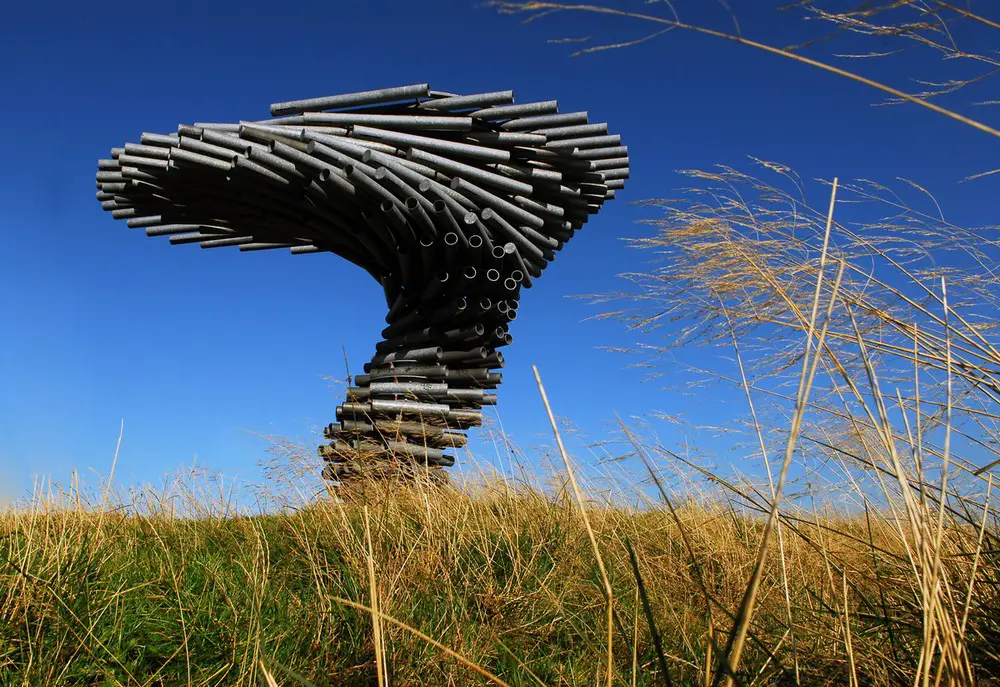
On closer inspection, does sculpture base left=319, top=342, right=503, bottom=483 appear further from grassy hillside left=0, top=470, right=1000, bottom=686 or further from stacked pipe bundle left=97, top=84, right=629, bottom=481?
grassy hillside left=0, top=470, right=1000, bottom=686

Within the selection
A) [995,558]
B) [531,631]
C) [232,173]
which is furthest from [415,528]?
[232,173]

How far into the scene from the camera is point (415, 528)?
10.0 feet

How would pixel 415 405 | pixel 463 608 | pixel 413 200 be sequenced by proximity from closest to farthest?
pixel 463 608 → pixel 413 200 → pixel 415 405

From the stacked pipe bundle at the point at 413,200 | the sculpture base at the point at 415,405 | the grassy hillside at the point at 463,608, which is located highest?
the stacked pipe bundle at the point at 413,200

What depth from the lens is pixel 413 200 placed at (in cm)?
510

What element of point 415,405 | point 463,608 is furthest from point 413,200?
point 463,608

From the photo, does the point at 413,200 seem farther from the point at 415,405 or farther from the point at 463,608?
the point at 463,608

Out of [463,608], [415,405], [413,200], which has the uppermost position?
[413,200]

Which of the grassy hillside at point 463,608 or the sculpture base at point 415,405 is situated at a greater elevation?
the sculpture base at point 415,405

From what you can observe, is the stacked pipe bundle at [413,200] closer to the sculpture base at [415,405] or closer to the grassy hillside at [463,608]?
the sculpture base at [415,405]

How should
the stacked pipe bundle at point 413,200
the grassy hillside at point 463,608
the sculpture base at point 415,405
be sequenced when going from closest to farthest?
the grassy hillside at point 463,608 → the stacked pipe bundle at point 413,200 → the sculpture base at point 415,405

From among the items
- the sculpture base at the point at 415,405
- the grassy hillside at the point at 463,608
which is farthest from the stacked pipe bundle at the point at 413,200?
the grassy hillside at the point at 463,608

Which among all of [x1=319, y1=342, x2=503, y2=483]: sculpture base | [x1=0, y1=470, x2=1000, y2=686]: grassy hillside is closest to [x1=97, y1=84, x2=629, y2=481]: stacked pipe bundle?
[x1=319, y1=342, x2=503, y2=483]: sculpture base

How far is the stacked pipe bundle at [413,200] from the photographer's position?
5148 mm
